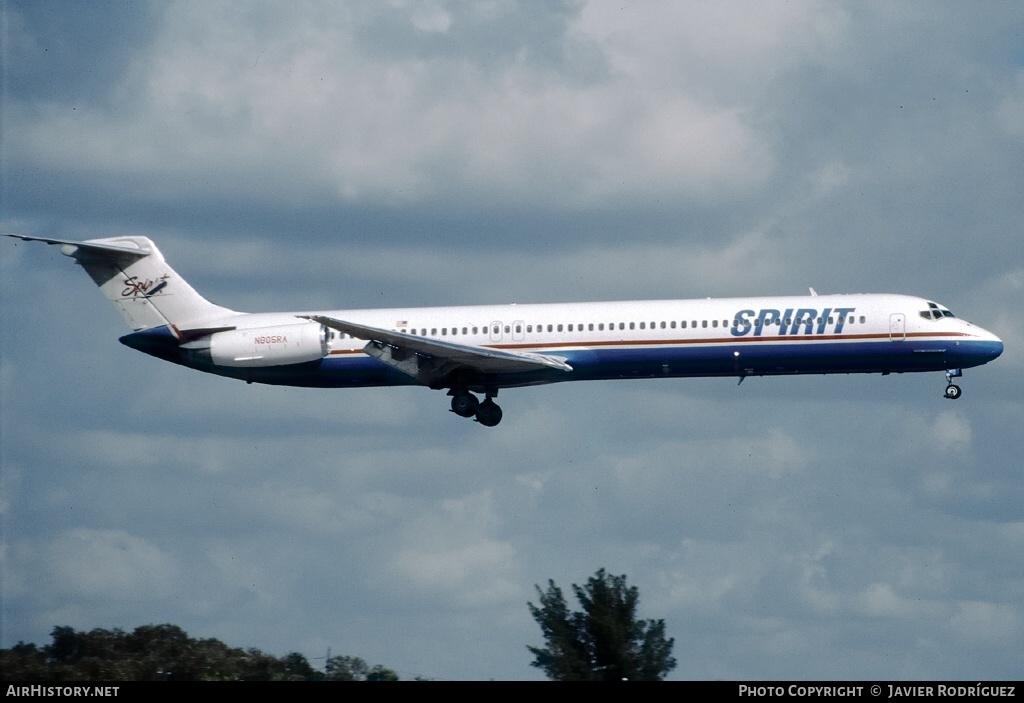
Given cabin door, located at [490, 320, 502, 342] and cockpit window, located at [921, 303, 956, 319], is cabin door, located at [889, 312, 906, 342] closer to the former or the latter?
cockpit window, located at [921, 303, 956, 319]

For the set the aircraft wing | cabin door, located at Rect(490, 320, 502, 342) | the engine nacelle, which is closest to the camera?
the aircraft wing

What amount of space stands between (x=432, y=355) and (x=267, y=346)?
6.97m

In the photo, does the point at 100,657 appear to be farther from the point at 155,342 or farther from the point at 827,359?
the point at 827,359

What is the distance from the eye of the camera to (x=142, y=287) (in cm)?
6391

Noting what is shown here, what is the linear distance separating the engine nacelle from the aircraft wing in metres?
2.25

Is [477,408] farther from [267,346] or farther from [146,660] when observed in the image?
[146,660]

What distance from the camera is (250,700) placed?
101 ft

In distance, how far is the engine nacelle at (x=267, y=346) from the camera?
60.1 meters

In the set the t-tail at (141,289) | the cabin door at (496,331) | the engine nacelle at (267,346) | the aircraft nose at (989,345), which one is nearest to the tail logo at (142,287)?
the t-tail at (141,289)

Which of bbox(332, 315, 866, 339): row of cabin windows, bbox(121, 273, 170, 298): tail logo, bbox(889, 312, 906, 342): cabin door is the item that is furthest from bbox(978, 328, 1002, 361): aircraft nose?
bbox(121, 273, 170, 298): tail logo

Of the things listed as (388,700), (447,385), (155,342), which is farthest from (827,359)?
(388,700)

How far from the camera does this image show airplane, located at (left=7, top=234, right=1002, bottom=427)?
56.5m

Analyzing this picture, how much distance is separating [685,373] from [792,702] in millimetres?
27800

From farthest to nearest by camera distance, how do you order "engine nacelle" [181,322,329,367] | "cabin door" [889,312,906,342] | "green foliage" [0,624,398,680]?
"engine nacelle" [181,322,329,367], "cabin door" [889,312,906,342], "green foliage" [0,624,398,680]
